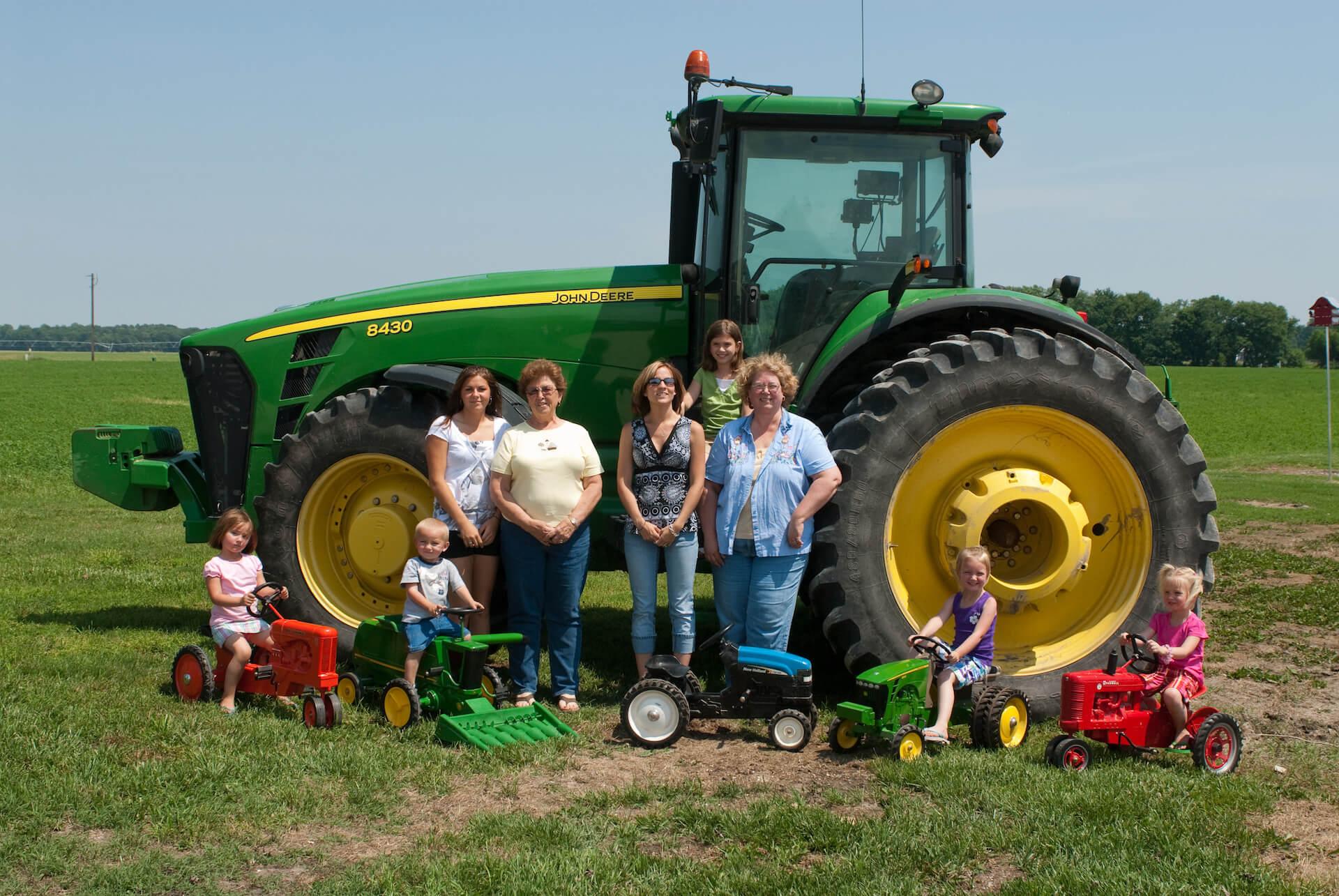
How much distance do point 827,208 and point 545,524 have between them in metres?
2.16

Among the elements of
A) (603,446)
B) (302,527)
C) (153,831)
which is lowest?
(153,831)

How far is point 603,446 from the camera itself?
6586 mm

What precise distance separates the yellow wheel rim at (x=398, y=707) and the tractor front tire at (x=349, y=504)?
43.0 inches

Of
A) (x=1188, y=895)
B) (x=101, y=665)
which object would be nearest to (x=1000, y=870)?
(x=1188, y=895)

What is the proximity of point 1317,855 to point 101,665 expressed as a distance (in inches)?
214

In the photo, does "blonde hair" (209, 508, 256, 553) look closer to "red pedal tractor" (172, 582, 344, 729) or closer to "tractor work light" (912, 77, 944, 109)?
"red pedal tractor" (172, 582, 344, 729)

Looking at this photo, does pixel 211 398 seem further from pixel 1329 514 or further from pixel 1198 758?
pixel 1329 514

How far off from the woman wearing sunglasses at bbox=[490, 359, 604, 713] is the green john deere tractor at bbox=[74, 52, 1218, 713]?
0.62 m

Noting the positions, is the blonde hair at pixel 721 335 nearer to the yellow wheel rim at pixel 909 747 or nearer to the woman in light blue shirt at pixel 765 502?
the woman in light blue shirt at pixel 765 502

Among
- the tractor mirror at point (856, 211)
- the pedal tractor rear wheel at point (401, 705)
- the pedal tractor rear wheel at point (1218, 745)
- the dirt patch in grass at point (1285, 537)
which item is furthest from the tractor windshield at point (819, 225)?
the dirt patch in grass at point (1285, 537)

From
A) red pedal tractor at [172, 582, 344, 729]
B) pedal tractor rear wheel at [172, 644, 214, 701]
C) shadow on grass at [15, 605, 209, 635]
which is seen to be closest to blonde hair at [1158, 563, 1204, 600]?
red pedal tractor at [172, 582, 344, 729]

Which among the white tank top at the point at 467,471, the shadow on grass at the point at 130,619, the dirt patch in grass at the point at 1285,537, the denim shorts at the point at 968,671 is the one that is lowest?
the shadow on grass at the point at 130,619

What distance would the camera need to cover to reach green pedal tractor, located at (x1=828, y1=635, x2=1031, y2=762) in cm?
481

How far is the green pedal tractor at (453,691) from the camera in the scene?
5.01 m
